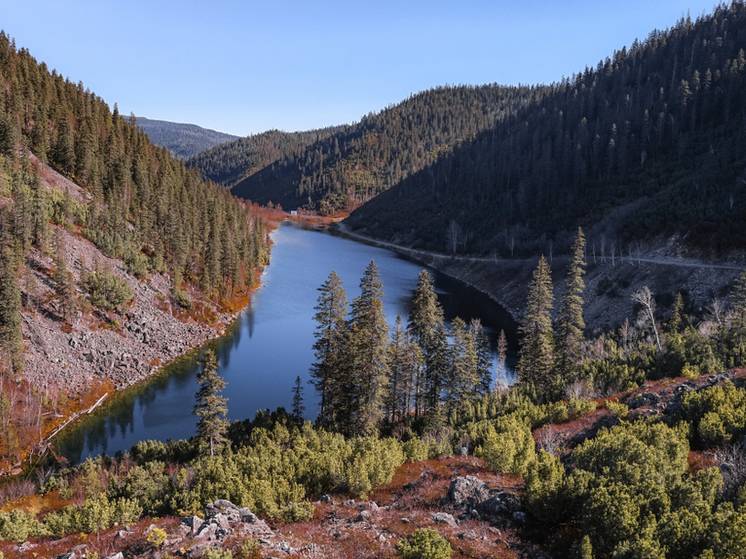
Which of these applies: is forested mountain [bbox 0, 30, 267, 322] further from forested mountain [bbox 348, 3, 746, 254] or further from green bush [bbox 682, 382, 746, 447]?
forested mountain [bbox 348, 3, 746, 254]

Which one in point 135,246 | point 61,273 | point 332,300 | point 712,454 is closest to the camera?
point 712,454

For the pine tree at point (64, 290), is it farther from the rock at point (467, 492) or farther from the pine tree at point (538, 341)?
the rock at point (467, 492)

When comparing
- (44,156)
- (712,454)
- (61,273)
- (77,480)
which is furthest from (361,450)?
(44,156)

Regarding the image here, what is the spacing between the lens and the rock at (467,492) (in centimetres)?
2102

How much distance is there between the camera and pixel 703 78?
156250 millimetres

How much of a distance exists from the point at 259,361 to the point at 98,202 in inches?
1803

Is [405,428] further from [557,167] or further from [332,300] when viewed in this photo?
[557,167]

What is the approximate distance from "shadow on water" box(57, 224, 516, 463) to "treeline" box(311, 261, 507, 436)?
12.8m

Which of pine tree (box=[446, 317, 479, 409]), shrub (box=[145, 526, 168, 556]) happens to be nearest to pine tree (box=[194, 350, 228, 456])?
pine tree (box=[446, 317, 479, 409])

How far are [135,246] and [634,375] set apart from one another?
263 feet

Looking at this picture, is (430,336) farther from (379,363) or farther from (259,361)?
(259,361)

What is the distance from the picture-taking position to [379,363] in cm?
4312

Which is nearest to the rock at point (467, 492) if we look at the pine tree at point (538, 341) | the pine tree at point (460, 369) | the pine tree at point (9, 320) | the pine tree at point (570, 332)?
the pine tree at point (460, 369)

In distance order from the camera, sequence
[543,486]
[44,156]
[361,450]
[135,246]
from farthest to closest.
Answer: [44,156]
[135,246]
[361,450]
[543,486]
